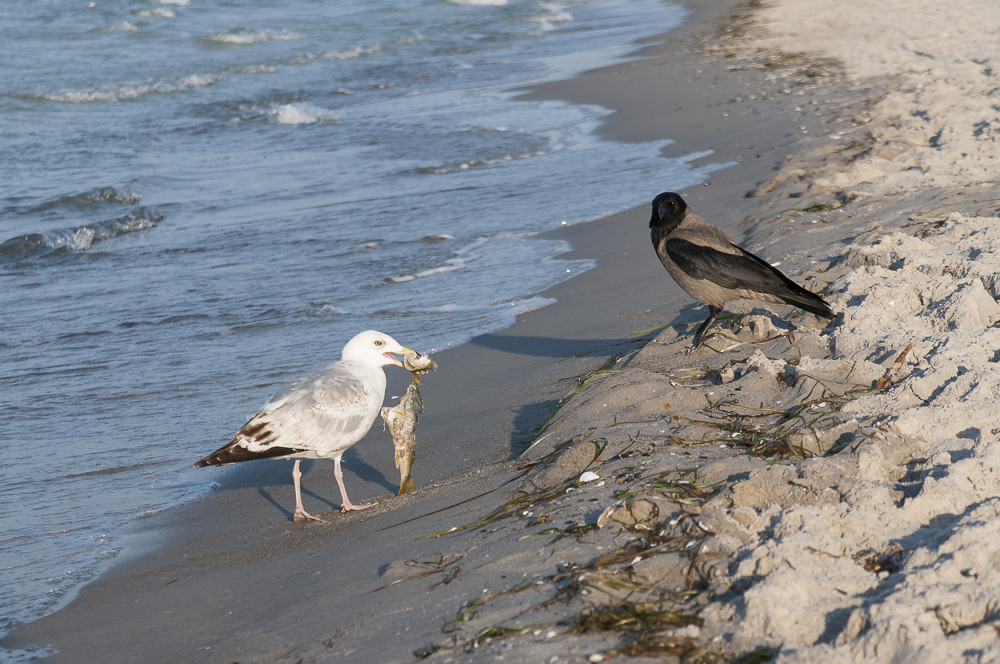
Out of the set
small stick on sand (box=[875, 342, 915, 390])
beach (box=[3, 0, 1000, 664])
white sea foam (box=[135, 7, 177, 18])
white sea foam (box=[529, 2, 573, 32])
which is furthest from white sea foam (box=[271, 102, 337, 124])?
small stick on sand (box=[875, 342, 915, 390])

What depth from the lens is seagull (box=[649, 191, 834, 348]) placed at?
16.4ft

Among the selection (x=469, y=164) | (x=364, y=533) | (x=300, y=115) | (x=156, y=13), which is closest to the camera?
(x=364, y=533)

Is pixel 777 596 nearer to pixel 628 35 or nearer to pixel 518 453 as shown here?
pixel 518 453

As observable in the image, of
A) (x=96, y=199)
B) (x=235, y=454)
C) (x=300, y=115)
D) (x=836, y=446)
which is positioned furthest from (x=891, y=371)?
(x=300, y=115)

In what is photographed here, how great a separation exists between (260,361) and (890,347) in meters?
4.38

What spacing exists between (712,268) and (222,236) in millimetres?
6455

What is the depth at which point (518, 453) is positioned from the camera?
4.63m

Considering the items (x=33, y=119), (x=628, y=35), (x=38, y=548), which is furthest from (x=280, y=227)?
(x=628, y=35)

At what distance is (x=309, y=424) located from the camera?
4637mm

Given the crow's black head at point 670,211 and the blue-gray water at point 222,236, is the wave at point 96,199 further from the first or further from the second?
the crow's black head at point 670,211

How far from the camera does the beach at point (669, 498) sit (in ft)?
8.64

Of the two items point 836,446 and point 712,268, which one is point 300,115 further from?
point 836,446

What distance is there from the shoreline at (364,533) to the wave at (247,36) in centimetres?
2134

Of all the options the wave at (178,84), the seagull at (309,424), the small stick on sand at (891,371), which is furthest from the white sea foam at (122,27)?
the small stick on sand at (891,371)
